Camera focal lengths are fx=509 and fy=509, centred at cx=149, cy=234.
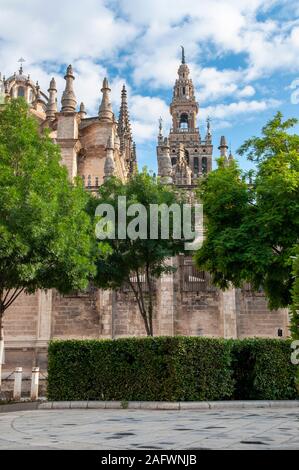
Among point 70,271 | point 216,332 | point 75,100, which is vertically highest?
point 75,100

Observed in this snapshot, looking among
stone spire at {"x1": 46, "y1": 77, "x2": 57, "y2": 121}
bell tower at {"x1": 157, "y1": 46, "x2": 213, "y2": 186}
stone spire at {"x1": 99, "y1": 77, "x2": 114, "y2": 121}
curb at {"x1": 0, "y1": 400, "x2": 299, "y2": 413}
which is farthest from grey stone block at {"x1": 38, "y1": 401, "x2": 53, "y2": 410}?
bell tower at {"x1": 157, "y1": 46, "x2": 213, "y2": 186}

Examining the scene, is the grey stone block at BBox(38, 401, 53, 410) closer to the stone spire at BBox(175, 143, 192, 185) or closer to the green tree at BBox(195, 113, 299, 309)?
the green tree at BBox(195, 113, 299, 309)

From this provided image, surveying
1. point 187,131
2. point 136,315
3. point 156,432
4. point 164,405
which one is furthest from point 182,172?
point 156,432

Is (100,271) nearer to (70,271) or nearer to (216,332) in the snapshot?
(70,271)

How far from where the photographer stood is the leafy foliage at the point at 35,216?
1359 cm

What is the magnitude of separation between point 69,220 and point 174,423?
8157 mm

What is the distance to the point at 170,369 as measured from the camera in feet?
39.9

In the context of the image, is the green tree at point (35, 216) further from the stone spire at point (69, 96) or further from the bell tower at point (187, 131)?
the bell tower at point (187, 131)

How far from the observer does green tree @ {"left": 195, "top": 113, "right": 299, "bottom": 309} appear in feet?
50.0

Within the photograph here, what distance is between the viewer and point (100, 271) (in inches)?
800

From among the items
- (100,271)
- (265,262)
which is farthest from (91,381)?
(100,271)
